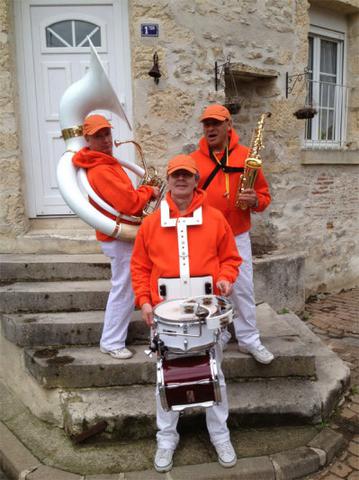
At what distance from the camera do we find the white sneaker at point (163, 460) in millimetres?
2643

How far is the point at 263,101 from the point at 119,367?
397 centimetres

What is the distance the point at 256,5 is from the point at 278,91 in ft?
3.36

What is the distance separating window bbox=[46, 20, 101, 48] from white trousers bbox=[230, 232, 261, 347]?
3044 mm

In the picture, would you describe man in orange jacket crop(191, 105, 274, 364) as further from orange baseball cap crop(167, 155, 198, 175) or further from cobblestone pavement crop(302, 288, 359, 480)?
cobblestone pavement crop(302, 288, 359, 480)

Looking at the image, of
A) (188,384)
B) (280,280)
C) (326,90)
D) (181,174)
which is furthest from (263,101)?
(188,384)

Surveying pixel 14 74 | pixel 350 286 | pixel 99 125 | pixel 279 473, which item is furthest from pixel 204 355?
pixel 350 286

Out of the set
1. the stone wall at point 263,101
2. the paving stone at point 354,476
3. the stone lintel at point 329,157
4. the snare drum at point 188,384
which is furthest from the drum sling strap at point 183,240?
the stone lintel at point 329,157

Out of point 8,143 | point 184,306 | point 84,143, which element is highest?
point 8,143

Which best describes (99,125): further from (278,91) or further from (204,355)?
(278,91)

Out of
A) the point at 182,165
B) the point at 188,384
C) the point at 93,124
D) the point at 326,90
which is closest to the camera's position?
the point at 188,384

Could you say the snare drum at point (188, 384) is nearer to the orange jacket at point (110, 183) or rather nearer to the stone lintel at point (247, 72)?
the orange jacket at point (110, 183)

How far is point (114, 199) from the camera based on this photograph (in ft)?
9.82

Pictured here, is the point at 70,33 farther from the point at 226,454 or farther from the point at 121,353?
the point at 226,454

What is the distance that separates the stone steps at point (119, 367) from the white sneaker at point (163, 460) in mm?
601
